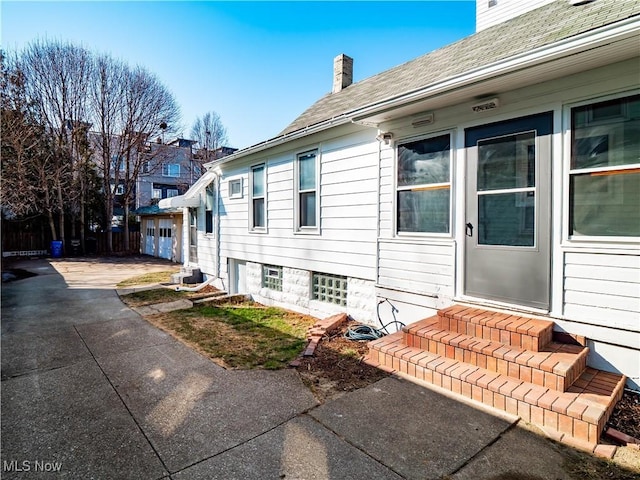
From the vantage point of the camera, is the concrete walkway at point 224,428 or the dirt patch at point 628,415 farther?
the dirt patch at point 628,415

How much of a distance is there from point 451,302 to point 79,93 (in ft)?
75.8

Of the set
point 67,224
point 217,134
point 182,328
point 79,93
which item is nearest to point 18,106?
point 79,93

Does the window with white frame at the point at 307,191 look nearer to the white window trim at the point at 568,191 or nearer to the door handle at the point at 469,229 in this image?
the door handle at the point at 469,229

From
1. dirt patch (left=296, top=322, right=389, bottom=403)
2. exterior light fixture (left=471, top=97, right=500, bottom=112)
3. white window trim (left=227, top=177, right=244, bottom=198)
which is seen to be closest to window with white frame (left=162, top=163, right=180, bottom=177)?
white window trim (left=227, top=177, right=244, bottom=198)

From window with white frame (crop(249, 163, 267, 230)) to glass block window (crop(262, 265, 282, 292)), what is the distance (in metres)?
0.96

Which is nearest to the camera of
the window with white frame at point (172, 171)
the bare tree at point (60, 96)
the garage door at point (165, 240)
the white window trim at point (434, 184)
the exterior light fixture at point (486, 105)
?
the exterior light fixture at point (486, 105)

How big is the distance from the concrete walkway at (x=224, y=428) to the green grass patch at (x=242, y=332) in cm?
37

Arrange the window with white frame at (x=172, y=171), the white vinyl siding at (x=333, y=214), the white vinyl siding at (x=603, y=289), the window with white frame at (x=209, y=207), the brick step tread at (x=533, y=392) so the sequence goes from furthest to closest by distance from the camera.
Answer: the window with white frame at (x=172, y=171), the window with white frame at (x=209, y=207), the white vinyl siding at (x=333, y=214), the white vinyl siding at (x=603, y=289), the brick step tread at (x=533, y=392)

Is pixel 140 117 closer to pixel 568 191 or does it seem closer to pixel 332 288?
pixel 332 288

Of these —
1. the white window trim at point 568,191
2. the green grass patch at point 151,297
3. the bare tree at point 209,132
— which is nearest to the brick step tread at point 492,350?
the white window trim at point 568,191

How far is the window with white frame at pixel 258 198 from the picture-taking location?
25.7 ft

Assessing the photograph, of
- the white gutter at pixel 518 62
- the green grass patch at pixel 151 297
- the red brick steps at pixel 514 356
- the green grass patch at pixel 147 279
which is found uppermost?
the white gutter at pixel 518 62

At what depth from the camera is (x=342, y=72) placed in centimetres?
888

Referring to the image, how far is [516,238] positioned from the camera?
3.78 meters
